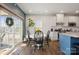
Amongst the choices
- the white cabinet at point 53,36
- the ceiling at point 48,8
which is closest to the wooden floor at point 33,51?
the white cabinet at point 53,36

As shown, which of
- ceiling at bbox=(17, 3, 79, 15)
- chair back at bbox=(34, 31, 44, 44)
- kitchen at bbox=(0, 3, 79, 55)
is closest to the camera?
ceiling at bbox=(17, 3, 79, 15)

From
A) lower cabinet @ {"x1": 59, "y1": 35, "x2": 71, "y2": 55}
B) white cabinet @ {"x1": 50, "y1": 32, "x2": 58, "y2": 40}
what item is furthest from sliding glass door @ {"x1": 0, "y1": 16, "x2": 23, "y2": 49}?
lower cabinet @ {"x1": 59, "y1": 35, "x2": 71, "y2": 55}

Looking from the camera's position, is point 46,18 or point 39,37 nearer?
point 46,18

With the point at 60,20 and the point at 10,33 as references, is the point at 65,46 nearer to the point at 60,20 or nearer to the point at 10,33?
the point at 60,20

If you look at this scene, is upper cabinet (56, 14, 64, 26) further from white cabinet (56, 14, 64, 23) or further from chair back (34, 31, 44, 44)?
chair back (34, 31, 44, 44)

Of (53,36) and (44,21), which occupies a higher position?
(44,21)

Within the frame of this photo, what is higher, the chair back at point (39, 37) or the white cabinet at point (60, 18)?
the white cabinet at point (60, 18)

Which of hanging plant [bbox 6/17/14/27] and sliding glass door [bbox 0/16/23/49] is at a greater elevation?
hanging plant [bbox 6/17/14/27]

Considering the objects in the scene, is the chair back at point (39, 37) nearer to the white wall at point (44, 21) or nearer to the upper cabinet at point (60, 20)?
the white wall at point (44, 21)

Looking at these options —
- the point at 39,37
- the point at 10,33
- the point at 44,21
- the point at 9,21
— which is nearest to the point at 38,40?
the point at 39,37

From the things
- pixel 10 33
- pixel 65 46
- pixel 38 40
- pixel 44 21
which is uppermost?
pixel 44 21
